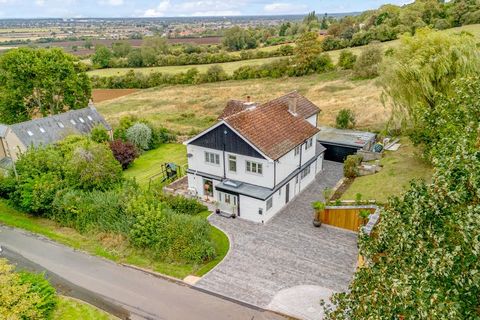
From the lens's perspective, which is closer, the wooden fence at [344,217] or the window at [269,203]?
the wooden fence at [344,217]

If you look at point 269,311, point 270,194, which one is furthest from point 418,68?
point 269,311

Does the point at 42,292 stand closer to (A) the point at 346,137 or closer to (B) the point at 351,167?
(B) the point at 351,167

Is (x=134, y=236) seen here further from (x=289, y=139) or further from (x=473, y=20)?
(x=473, y=20)

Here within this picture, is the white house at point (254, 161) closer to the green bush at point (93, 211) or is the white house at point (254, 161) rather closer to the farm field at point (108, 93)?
the green bush at point (93, 211)

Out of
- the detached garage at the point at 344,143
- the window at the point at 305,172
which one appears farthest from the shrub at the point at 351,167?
the detached garage at the point at 344,143

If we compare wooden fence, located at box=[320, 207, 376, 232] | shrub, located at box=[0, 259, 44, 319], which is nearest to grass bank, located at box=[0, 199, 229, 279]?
shrub, located at box=[0, 259, 44, 319]

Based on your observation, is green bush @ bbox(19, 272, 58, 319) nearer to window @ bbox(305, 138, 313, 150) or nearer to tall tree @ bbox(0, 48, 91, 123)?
window @ bbox(305, 138, 313, 150)
